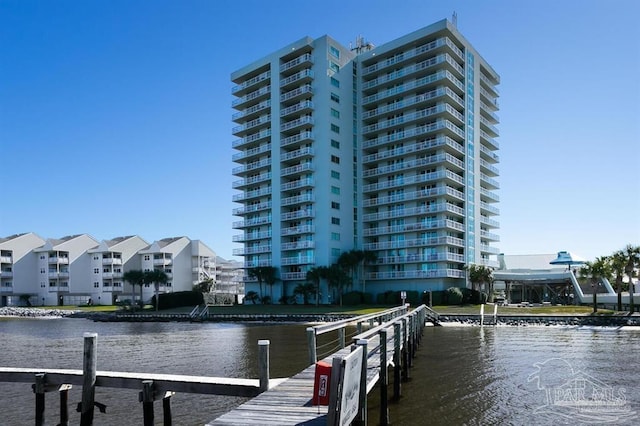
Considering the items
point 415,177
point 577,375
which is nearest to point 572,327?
point 577,375

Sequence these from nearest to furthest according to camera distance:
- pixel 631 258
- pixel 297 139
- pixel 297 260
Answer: pixel 631 258 → pixel 297 260 → pixel 297 139

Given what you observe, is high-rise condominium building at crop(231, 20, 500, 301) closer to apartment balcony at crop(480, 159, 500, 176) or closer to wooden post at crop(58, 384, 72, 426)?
apartment balcony at crop(480, 159, 500, 176)

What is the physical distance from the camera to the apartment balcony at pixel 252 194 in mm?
104269

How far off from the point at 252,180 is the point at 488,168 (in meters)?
42.6

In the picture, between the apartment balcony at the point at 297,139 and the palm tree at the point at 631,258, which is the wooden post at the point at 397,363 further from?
the apartment balcony at the point at 297,139

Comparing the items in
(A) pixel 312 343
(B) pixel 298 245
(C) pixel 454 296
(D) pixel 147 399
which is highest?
(B) pixel 298 245

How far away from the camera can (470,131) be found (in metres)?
98.2

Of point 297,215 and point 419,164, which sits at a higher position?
point 419,164

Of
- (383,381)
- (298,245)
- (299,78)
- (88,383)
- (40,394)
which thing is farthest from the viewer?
(299,78)

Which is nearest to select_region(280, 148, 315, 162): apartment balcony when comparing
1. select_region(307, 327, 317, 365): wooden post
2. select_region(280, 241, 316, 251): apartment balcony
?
select_region(280, 241, 316, 251): apartment balcony

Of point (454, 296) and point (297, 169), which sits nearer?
point (454, 296)

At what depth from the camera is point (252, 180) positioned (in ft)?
351

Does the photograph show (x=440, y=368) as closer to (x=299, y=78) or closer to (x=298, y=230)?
(x=298, y=230)

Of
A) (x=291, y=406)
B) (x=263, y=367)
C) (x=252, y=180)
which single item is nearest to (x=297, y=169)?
(x=252, y=180)
